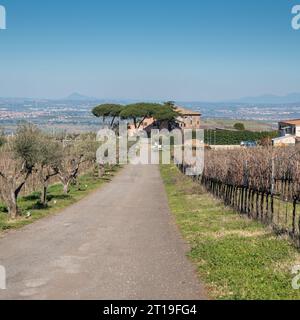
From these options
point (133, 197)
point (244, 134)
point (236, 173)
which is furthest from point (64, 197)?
point (244, 134)

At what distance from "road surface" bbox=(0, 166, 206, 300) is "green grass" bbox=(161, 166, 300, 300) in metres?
0.42

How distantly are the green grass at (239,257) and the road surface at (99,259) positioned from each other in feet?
1.37

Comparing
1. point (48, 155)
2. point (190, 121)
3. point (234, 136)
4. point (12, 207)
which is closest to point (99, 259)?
point (12, 207)

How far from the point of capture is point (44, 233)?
19047mm

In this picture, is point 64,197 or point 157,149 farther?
point 157,149

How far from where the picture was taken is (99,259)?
13984 millimetres

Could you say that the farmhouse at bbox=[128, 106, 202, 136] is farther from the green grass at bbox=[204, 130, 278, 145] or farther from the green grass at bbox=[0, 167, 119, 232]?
the green grass at bbox=[0, 167, 119, 232]

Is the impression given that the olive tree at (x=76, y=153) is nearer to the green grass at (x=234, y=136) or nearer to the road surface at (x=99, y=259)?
the road surface at (x=99, y=259)

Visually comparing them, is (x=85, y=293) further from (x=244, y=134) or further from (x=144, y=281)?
(x=244, y=134)

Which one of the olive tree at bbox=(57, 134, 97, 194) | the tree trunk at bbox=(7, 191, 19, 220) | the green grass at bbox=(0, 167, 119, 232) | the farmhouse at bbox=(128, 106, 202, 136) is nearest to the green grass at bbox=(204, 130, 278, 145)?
the farmhouse at bbox=(128, 106, 202, 136)

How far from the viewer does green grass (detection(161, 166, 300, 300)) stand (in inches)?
401

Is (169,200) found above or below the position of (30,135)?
below

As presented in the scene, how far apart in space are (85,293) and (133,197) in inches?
967

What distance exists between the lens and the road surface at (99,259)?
10461mm
